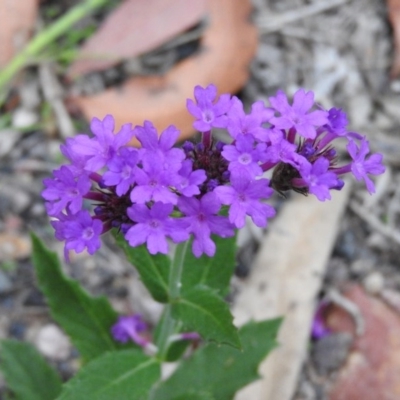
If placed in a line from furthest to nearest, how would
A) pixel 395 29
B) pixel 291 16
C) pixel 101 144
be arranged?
1. pixel 291 16
2. pixel 395 29
3. pixel 101 144

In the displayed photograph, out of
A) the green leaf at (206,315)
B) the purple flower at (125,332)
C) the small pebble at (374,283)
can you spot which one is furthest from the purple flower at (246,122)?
the small pebble at (374,283)

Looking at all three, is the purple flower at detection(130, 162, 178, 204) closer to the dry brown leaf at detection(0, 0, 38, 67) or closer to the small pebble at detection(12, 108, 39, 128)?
the small pebble at detection(12, 108, 39, 128)

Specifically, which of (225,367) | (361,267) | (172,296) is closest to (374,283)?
(361,267)

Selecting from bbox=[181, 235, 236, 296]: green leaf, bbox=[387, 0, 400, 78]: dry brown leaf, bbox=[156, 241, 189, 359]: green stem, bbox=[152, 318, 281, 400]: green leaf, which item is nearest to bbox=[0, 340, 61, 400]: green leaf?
bbox=[152, 318, 281, 400]: green leaf

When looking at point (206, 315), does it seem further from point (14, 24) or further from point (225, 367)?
point (14, 24)

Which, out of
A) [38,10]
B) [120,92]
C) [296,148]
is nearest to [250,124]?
[296,148]

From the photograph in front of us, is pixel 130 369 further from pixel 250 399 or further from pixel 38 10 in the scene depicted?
pixel 38 10
